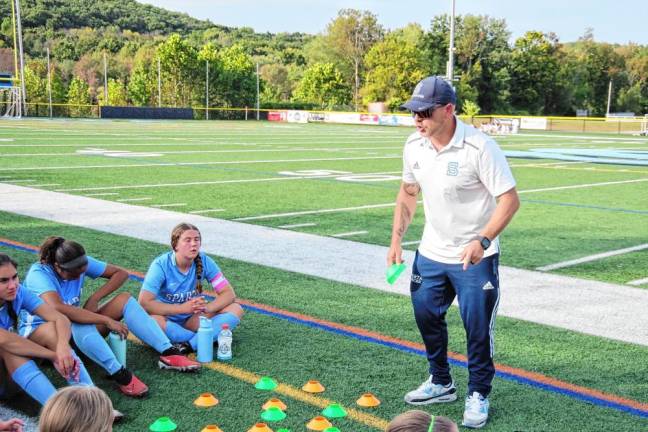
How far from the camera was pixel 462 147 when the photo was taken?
13.6 ft

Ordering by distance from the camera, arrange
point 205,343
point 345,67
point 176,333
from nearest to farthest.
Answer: point 205,343, point 176,333, point 345,67

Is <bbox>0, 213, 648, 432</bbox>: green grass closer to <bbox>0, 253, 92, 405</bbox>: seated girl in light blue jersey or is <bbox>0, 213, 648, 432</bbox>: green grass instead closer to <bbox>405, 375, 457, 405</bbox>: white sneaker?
<bbox>405, 375, 457, 405</bbox>: white sneaker

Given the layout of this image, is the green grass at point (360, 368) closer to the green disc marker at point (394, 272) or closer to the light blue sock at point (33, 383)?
the light blue sock at point (33, 383)

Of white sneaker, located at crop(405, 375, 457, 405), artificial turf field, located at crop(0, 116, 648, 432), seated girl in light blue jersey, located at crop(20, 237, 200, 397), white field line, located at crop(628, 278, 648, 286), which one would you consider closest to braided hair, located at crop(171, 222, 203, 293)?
seated girl in light blue jersey, located at crop(20, 237, 200, 397)

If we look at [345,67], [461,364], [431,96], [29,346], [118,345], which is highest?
[345,67]

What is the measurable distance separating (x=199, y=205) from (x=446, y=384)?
824cm

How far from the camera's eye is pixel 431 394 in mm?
4531

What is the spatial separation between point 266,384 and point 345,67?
107522 mm

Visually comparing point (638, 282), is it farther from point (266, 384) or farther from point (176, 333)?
point (176, 333)

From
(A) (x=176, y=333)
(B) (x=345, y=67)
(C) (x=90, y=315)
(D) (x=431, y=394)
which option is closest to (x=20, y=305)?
(C) (x=90, y=315)

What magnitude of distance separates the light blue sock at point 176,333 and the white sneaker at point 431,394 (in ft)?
5.53

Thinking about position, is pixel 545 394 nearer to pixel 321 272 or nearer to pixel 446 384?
pixel 446 384

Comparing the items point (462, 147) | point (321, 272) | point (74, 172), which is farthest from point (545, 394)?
point (74, 172)

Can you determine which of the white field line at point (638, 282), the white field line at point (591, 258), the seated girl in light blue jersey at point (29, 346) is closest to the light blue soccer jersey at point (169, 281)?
the seated girl in light blue jersey at point (29, 346)
